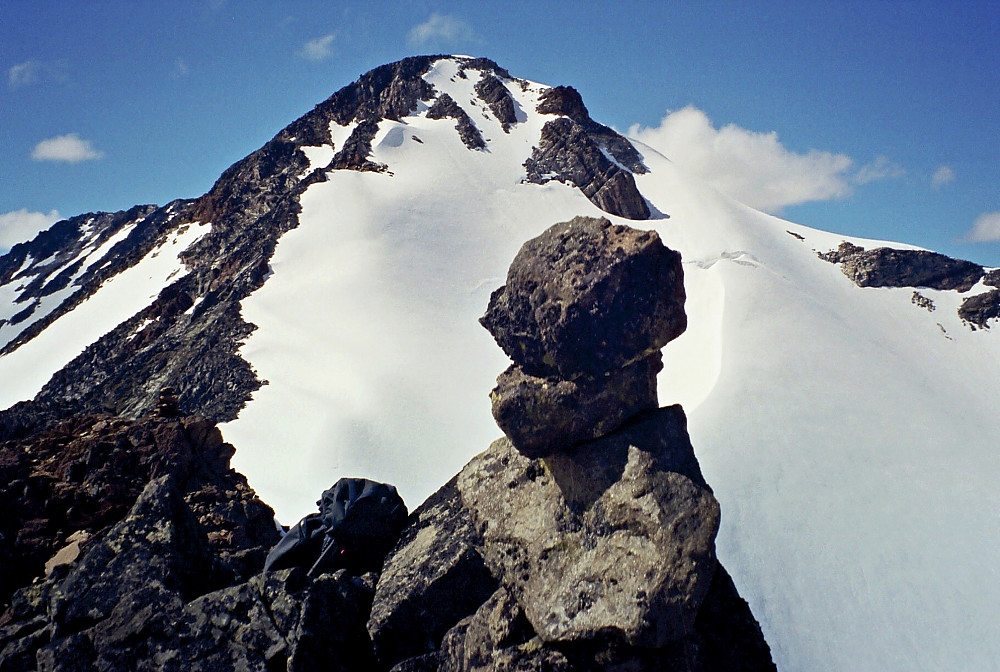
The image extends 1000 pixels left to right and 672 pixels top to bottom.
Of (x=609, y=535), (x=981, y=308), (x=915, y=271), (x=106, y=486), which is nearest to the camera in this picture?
(x=609, y=535)

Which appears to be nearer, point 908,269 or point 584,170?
point 908,269

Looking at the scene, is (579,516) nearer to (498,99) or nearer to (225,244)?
(225,244)

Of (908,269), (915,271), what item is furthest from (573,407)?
(915,271)

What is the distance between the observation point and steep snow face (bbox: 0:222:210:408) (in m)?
27.8

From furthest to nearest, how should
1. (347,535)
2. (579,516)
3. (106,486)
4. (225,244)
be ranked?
(225,244), (106,486), (347,535), (579,516)

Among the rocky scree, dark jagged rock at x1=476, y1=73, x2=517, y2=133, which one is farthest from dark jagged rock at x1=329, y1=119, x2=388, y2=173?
the rocky scree

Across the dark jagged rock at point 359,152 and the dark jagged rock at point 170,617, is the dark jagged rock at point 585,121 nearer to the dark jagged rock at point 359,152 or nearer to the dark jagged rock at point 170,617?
the dark jagged rock at point 359,152

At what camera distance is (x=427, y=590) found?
16.6 feet

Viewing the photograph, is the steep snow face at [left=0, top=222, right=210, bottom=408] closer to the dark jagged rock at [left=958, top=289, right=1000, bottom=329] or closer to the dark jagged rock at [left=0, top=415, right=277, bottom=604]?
the dark jagged rock at [left=0, top=415, right=277, bottom=604]

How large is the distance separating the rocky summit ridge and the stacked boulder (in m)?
0.01

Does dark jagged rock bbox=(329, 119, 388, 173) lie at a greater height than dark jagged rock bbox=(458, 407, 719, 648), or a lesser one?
greater

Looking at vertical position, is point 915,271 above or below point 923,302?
above

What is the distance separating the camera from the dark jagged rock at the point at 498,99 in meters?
46.9

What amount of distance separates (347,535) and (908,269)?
3250 centimetres
